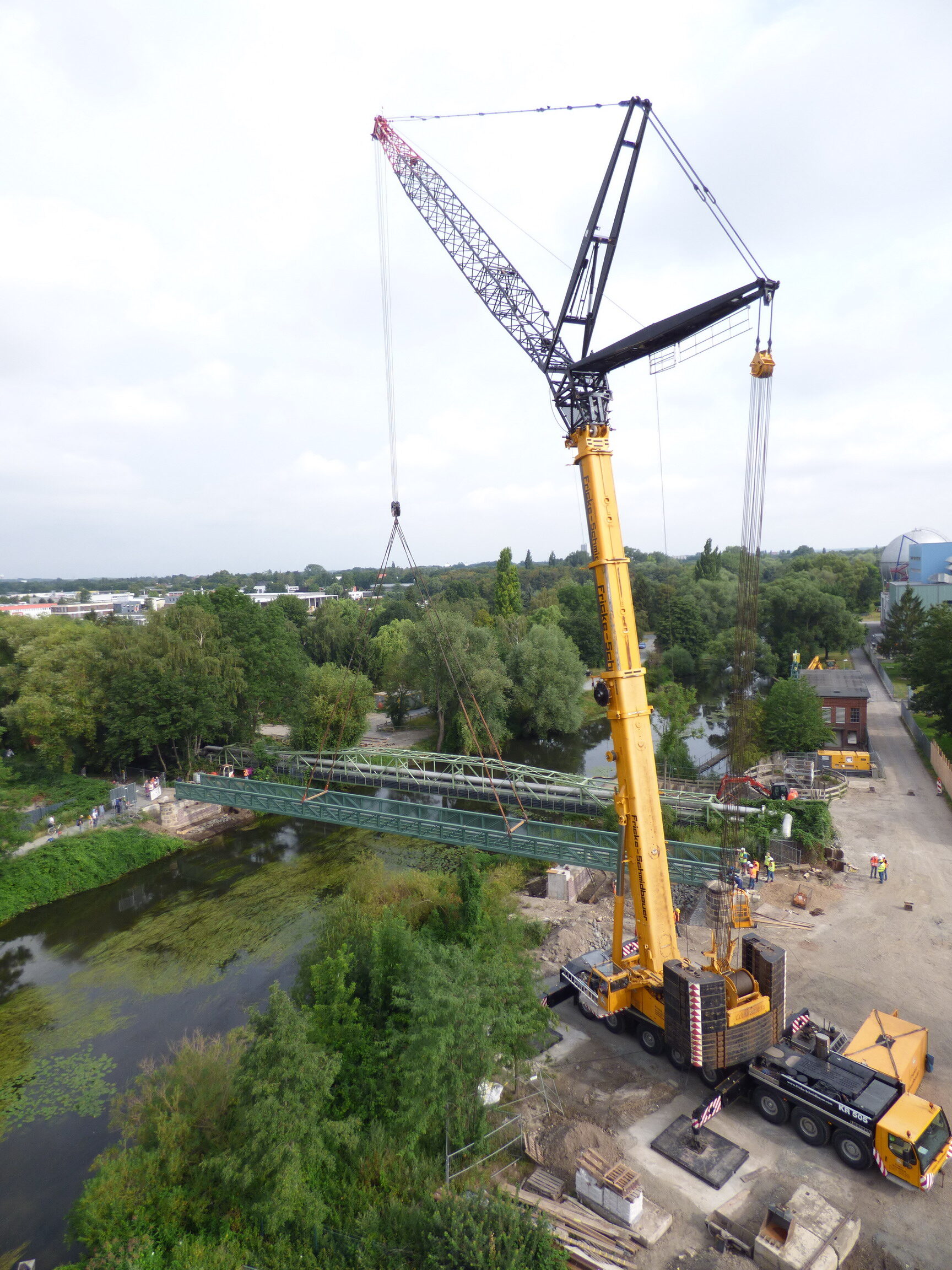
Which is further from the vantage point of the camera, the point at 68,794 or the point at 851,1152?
the point at 68,794

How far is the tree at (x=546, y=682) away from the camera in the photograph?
131 feet

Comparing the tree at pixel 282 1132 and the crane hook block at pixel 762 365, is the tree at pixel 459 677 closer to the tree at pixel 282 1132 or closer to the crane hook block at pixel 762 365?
the crane hook block at pixel 762 365

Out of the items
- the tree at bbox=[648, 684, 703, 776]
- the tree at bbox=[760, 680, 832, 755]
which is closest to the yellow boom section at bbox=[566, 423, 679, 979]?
the tree at bbox=[648, 684, 703, 776]

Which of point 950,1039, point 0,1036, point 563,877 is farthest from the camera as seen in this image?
point 563,877

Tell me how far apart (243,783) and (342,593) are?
105 meters

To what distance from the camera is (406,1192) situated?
9.56m

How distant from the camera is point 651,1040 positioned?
Result: 12.3m

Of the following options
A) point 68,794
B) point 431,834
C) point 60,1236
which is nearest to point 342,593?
point 68,794

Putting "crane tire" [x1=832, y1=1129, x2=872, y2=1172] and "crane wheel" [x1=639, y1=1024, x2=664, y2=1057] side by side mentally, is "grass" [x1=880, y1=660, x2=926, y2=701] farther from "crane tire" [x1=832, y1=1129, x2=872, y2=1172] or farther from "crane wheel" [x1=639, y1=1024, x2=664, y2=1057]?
"crane tire" [x1=832, y1=1129, x2=872, y2=1172]

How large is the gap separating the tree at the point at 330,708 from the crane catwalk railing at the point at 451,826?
713 centimetres

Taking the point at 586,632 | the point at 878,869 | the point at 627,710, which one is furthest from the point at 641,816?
the point at 586,632

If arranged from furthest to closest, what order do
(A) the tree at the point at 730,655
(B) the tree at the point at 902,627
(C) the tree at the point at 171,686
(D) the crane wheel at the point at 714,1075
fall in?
(A) the tree at the point at 730,655 < (B) the tree at the point at 902,627 < (C) the tree at the point at 171,686 < (D) the crane wheel at the point at 714,1075

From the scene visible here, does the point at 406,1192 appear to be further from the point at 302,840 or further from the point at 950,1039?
the point at 302,840

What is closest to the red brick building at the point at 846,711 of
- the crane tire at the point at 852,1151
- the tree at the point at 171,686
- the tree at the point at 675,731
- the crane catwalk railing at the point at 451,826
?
the tree at the point at 675,731
